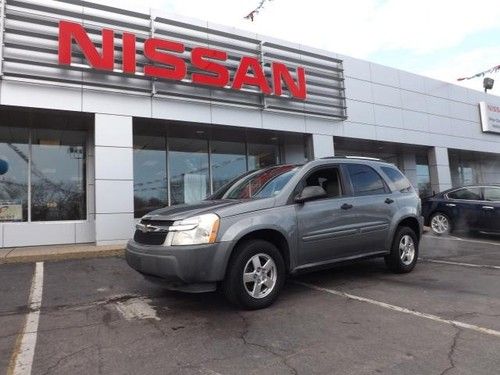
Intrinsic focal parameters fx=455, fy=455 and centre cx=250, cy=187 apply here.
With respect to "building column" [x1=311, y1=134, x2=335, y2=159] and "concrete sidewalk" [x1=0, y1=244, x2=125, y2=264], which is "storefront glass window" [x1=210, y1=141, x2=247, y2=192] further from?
"concrete sidewalk" [x1=0, y1=244, x2=125, y2=264]

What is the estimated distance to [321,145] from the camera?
14.6 m

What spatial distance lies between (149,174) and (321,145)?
216 inches

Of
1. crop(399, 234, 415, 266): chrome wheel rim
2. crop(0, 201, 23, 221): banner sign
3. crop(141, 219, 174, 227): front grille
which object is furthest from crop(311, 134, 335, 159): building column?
crop(141, 219, 174, 227): front grille

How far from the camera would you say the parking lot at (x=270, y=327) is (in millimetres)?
3785

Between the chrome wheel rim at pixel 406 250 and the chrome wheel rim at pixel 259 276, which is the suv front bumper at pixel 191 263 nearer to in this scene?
the chrome wheel rim at pixel 259 276

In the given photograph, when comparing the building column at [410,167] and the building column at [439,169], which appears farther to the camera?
the building column at [410,167]

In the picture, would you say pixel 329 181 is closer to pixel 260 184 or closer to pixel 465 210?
pixel 260 184

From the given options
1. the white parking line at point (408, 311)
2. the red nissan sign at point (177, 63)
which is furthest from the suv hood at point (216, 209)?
the red nissan sign at point (177, 63)

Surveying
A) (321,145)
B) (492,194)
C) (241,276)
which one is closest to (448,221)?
(492,194)

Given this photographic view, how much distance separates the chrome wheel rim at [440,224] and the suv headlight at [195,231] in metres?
9.58

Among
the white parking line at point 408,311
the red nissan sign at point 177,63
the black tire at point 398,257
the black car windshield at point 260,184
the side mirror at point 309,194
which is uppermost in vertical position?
the red nissan sign at point 177,63

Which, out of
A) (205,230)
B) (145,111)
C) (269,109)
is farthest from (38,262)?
(269,109)

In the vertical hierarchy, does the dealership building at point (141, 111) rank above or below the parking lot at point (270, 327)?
above

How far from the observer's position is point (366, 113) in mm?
15977
